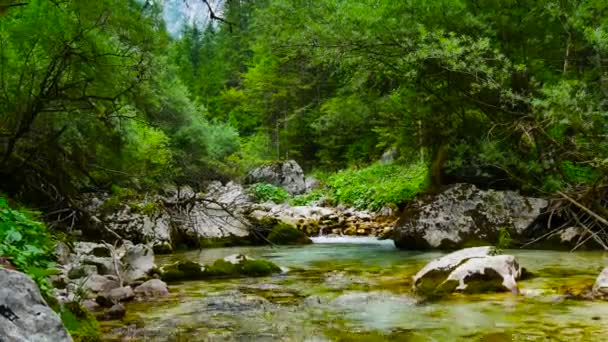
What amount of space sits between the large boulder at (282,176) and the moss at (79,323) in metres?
20.8

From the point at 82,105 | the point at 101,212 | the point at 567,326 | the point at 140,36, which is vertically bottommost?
the point at 567,326

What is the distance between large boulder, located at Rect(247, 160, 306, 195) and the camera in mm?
26531

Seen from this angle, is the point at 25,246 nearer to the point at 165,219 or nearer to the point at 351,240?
the point at 165,219

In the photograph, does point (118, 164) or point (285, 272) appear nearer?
point (285, 272)

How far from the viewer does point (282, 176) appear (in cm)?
2678

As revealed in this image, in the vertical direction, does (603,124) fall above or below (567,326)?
above

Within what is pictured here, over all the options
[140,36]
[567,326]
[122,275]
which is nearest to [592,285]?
[567,326]

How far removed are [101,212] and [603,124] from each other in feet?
31.6

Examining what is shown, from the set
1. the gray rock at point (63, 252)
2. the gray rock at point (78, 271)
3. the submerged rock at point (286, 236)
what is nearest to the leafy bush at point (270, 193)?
the submerged rock at point (286, 236)

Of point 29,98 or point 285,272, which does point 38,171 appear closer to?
point 29,98

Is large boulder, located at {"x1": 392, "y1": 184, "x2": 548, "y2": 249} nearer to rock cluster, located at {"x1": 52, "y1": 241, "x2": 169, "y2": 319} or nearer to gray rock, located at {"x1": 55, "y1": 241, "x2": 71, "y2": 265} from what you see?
rock cluster, located at {"x1": 52, "y1": 241, "x2": 169, "y2": 319}

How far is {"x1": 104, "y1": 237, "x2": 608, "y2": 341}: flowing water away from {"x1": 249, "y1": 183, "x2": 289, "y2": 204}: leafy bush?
13713mm

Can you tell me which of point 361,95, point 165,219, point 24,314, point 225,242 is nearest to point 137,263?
point 165,219

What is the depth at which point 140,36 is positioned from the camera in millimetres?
9320
